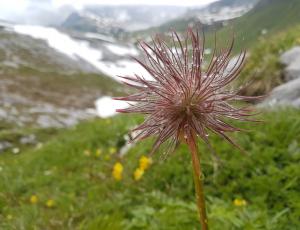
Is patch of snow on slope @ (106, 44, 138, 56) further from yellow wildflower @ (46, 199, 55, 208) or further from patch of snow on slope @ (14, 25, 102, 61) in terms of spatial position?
yellow wildflower @ (46, 199, 55, 208)

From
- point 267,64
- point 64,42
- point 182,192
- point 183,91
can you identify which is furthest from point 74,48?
point 183,91

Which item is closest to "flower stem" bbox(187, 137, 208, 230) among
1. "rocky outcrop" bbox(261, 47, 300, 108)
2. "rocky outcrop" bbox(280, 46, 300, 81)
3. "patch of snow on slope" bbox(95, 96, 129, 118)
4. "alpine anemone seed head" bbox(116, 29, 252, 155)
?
"alpine anemone seed head" bbox(116, 29, 252, 155)

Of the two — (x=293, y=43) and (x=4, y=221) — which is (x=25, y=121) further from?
(x=4, y=221)

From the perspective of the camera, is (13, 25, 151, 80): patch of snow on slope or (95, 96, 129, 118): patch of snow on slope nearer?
(95, 96, 129, 118): patch of snow on slope

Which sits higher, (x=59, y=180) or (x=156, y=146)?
(x=156, y=146)

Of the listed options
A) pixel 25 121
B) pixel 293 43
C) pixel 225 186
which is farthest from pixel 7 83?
pixel 225 186

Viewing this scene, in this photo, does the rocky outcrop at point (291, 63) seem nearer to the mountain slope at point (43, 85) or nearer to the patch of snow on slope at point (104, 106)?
the mountain slope at point (43, 85)
